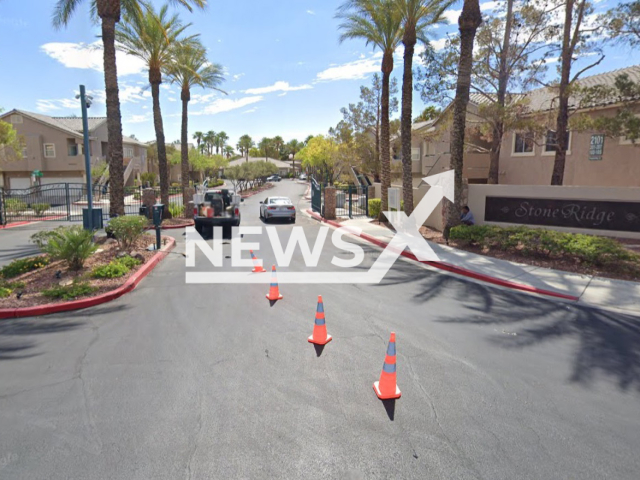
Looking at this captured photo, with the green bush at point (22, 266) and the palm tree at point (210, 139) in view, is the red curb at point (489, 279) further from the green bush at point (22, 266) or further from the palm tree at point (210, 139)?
the palm tree at point (210, 139)

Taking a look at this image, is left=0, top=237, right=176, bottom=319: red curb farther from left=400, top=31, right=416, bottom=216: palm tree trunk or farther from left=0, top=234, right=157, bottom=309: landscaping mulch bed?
left=400, top=31, right=416, bottom=216: palm tree trunk

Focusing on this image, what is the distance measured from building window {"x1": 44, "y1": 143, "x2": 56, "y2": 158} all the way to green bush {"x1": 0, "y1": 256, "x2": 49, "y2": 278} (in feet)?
124

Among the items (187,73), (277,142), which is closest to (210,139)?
(277,142)

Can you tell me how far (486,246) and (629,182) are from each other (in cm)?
963

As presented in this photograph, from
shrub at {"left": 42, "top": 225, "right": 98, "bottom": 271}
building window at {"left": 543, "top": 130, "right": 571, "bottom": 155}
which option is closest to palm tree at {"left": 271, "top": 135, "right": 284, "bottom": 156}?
building window at {"left": 543, "top": 130, "right": 571, "bottom": 155}

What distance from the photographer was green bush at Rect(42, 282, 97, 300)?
24.9ft

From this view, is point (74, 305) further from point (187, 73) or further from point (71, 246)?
point (187, 73)

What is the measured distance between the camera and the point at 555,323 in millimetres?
6762

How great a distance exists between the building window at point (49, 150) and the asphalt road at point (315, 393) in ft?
136

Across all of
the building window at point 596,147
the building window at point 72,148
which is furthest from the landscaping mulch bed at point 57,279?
the building window at point 72,148

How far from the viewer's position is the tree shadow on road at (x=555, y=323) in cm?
518

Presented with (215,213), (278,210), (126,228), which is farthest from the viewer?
(278,210)

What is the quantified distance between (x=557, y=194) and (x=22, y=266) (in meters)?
14.7

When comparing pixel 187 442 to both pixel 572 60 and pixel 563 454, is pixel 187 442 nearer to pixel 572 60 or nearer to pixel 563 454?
pixel 563 454
